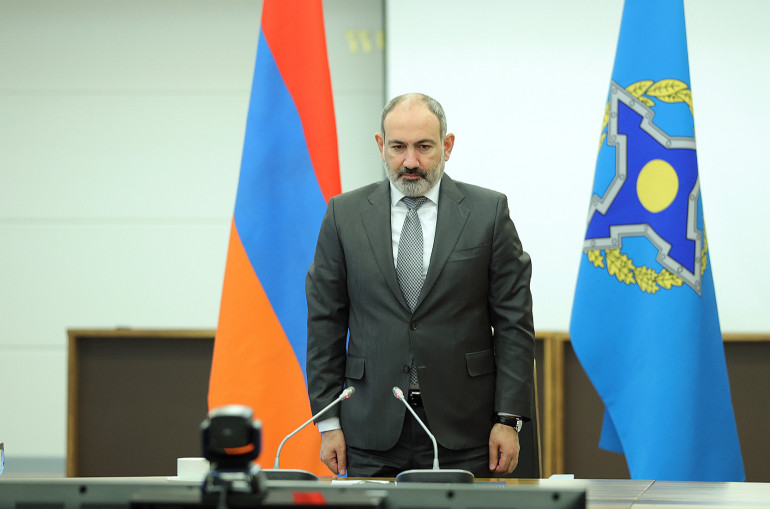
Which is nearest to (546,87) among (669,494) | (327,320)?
(327,320)

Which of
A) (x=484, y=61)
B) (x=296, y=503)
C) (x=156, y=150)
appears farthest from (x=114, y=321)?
(x=296, y=503)

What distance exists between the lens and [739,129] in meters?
4.10

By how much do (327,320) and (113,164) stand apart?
3.00m

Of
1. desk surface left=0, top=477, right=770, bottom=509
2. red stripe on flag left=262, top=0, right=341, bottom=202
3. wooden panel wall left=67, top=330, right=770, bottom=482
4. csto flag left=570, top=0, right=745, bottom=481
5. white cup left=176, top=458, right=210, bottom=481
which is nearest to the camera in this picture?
desk surface left=0, top=477, right=770, bottom=509

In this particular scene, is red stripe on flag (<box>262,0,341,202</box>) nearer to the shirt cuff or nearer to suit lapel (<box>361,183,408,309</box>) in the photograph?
suit lapel (<box>361,183,408,309</box>)

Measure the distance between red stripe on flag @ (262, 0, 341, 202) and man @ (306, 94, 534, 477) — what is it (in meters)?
0.78

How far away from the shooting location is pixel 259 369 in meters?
2.86

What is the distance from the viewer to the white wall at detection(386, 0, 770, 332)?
13.6ft

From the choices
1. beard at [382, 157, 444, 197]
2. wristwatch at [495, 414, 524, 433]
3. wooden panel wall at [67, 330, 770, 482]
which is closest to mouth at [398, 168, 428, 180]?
beard at [382, 157, 444, 197]

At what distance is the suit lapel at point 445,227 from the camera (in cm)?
210

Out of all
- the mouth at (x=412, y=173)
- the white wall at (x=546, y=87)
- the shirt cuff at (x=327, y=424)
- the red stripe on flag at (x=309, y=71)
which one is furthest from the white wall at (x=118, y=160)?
the shirt cuff at (x=327, y=424)

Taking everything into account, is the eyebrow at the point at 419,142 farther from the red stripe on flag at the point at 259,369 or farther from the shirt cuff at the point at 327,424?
the red stripe on flag at the point at 259,369

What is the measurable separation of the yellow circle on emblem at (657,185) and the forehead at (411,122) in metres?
0.97

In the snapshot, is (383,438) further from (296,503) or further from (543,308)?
(543,308)
